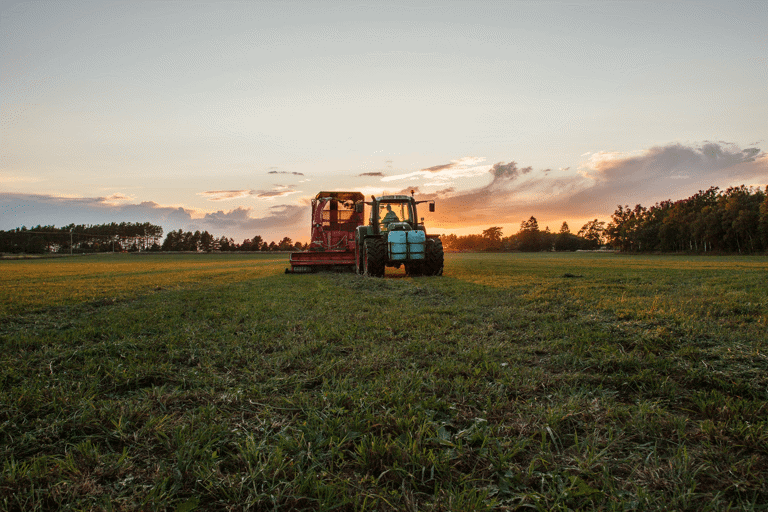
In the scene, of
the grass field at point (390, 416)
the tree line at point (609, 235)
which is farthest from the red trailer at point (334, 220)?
the tree line at point (609, 235)

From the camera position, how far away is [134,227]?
130 m

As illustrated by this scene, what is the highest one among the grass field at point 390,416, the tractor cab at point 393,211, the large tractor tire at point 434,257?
the tractor cab at point 393,211

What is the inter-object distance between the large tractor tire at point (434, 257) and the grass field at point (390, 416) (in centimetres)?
963

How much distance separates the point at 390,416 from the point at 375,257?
1190 centimetres

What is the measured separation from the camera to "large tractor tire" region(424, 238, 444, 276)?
Result: 1551cm

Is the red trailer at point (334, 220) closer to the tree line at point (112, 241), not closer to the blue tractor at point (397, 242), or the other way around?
the blue tractor at point (397, 242)

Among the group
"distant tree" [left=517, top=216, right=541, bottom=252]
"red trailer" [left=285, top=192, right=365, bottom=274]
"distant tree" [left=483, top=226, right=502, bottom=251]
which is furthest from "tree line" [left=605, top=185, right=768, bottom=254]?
"red trailer" [left=285, top=192, right=365, bottom=274]

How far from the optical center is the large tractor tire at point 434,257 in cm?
1551

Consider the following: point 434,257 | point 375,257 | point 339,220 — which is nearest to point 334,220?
point 339,220

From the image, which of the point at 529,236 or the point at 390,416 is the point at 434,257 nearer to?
the point at 390,416

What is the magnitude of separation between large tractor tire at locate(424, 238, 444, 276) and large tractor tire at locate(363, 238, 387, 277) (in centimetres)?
194

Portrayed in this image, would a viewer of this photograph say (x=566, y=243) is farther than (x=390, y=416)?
Yes

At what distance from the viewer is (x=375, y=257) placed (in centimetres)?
1452

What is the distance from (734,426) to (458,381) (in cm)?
183
